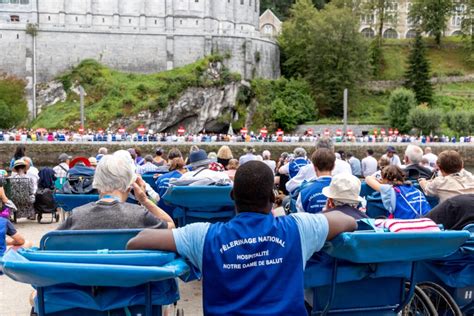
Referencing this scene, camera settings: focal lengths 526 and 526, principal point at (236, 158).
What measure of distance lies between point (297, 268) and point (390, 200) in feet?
8.72

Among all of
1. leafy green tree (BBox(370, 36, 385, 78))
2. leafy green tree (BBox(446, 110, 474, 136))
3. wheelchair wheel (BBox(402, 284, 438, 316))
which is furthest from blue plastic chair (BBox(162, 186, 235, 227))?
leafy green tree (BBox(370, 36, 385, 78))

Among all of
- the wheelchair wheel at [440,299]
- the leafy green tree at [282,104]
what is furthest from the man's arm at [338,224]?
the leafy green tree at [282,104]

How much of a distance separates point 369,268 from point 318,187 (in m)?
1.56

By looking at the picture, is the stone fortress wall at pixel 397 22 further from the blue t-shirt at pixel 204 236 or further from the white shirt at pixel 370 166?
the blue t-shirt at pixel 204 236

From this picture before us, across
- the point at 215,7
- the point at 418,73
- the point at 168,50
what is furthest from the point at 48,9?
the point at 418,73

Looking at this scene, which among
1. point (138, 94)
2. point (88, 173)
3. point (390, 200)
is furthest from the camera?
point (138, 94)

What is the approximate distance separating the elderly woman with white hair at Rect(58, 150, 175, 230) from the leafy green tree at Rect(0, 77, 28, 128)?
1521 inches

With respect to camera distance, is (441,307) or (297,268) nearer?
(297,268)

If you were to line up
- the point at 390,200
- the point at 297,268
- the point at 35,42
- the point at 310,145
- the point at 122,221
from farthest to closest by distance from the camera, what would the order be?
the point at 35,42 → the point at 310,145 → the point at 390,200 → the point at 122,221 → the point at 297,268

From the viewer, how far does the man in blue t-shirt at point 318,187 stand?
4680 mm

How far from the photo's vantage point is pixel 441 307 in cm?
388

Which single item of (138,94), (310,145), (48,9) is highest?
(48,9)

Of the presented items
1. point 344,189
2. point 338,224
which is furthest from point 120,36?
point 338,224

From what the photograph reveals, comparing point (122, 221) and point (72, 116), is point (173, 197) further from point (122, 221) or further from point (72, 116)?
point (72, 116)
